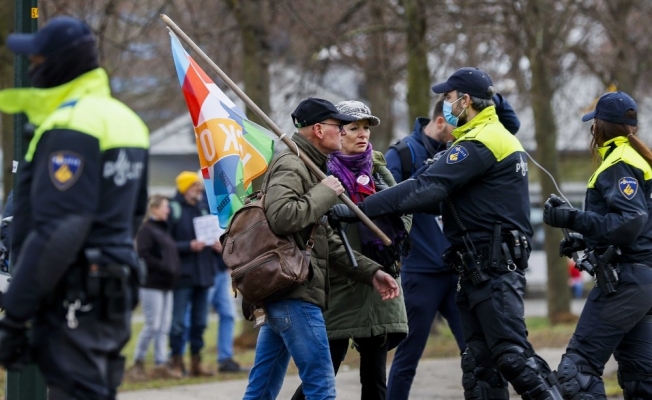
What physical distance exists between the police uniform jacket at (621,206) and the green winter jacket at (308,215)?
1317 millimetres

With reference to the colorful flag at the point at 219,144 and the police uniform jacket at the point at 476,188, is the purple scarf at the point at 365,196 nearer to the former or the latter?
the police uniform jacket at the point at 476,188

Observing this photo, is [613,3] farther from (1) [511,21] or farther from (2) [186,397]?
(2) [186,397]

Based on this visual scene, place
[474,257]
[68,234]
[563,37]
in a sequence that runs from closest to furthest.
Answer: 1. [68,234]
2. [474,257]
3. [563,37]

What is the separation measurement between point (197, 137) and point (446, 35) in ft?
32.9

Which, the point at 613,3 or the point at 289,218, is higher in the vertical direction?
the point at 613,3

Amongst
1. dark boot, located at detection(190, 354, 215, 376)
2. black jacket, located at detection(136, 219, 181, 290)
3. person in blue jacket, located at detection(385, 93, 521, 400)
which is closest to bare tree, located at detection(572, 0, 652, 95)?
black jacket, located at detection(136, 219, 181, 290)

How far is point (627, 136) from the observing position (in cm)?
636

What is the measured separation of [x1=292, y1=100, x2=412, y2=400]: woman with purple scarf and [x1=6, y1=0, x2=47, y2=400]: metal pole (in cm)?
157

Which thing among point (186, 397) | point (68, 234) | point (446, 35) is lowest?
point (186, 397)

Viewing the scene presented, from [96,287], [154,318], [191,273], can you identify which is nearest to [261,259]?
[96,287]

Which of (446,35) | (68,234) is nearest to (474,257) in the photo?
(68,234)

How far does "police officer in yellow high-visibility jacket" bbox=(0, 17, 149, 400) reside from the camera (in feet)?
13.0

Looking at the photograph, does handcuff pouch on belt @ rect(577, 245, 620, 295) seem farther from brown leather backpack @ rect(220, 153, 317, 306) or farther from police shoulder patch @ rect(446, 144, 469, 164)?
brown leather backpack @ rect(220, 153, 317, 306)

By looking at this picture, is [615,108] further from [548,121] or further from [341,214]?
[548,121]
